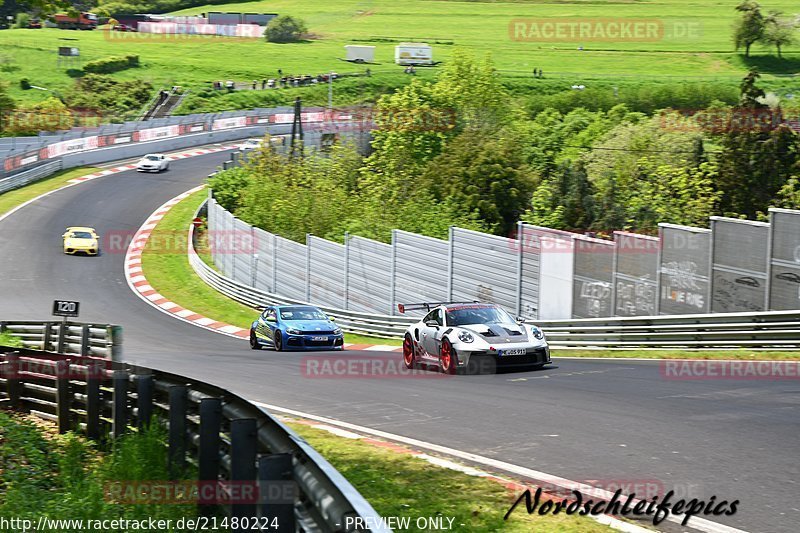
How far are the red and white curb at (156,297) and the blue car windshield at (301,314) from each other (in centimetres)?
185

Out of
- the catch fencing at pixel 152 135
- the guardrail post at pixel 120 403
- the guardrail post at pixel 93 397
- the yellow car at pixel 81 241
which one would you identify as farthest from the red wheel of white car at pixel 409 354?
the catch fencing at pixel 152 135

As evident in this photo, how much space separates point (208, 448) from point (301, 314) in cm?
2000

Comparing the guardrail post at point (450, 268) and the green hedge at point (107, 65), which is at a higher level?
the green hedge at point (107, 65)

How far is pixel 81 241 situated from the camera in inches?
1905

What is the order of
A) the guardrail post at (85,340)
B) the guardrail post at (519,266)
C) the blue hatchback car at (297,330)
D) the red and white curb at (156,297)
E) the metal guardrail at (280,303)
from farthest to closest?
the red and white curb at (156,297) < the metal guardrail at (280,303) < the guardrail post at (519,266) < the blue hatchback car at (297,330) < the guardrail post at (85,340)

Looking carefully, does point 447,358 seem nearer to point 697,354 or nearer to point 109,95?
point 697,354

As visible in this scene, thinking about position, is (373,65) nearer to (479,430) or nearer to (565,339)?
(565,339)

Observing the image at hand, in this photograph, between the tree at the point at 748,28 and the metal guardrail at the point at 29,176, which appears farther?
the tree at the point at 748,28

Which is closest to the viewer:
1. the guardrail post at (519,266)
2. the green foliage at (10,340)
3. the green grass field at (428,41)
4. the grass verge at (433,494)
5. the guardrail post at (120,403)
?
the grass verge at (433,494)

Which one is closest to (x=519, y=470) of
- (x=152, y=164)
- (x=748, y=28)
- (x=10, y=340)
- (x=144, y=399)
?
(x=144, y=399)

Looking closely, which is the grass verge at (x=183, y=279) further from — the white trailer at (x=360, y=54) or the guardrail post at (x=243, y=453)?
the white trailer at (x=360, y=54)

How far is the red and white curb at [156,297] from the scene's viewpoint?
34.8 m

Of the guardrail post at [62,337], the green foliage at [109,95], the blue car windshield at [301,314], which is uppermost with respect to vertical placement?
the green foliage at [109,95]

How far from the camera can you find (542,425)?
457 inches
